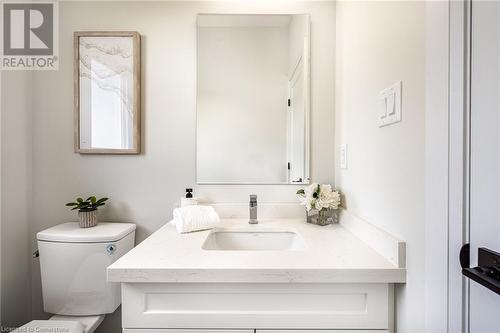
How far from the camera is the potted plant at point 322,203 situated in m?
1.20

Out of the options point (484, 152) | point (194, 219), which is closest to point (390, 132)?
point (484, 152)

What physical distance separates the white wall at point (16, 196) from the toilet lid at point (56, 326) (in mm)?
279

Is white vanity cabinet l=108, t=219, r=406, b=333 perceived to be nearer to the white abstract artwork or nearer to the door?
the door

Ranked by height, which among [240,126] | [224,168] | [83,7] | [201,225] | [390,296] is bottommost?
[390,296]

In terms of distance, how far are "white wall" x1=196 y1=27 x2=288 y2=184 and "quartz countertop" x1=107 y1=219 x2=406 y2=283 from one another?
0.59m

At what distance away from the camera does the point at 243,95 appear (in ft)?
4.40

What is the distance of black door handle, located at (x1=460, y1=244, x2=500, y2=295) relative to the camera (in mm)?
476

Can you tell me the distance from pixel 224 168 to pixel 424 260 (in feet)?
3.06

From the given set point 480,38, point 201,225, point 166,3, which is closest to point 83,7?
point 166,3

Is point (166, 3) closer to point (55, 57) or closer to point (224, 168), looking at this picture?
Answer: point (55, 57)

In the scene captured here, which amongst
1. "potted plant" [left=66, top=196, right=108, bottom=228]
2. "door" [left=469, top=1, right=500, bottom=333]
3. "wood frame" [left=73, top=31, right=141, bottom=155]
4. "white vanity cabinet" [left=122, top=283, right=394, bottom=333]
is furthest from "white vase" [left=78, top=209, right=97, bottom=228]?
"door" [left=469, top=1, right=500, bottom=333]

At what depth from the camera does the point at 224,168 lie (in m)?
1.36

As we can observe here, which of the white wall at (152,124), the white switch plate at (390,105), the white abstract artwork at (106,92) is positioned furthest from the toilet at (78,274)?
the white switch plate at (390,105)

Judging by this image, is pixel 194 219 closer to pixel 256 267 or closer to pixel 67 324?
pixel 256 267
